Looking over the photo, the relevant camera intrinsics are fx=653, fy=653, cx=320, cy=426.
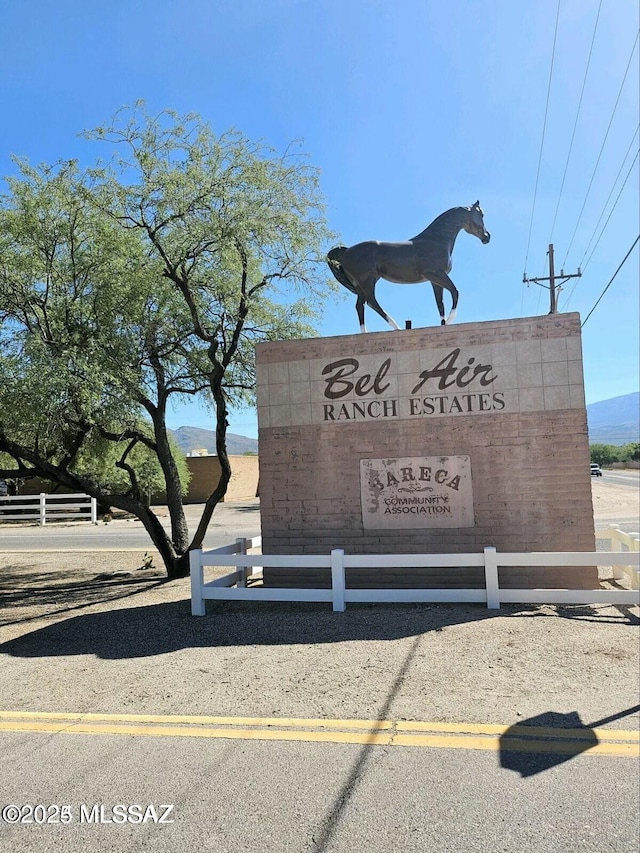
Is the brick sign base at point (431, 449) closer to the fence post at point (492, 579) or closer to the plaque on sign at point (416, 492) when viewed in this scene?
the plaque on sign at point (416, 492)

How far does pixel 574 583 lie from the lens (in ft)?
28.1

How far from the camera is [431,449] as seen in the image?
29.8 feet

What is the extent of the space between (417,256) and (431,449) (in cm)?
312

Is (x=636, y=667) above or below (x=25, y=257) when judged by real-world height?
below

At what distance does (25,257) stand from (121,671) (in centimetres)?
793

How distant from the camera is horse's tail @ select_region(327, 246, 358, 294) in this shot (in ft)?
35.2

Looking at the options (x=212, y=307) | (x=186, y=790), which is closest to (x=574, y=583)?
(x=186, y=790)

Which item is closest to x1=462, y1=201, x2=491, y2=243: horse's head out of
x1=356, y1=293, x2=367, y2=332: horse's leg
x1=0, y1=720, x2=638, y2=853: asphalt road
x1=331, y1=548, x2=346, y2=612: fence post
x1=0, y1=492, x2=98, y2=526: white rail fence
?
x1=356, y1=293, x2=367, y2=332: horse's leg

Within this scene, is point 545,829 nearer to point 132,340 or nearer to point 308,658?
point 308,658

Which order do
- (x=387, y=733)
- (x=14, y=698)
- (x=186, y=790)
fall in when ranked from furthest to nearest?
(x=14, y=698)
(x=387, y=733)
(x=186, y=790)

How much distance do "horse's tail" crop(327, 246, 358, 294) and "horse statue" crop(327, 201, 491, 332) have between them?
430 mm

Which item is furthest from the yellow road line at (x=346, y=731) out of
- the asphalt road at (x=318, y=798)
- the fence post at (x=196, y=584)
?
the fence post at (x=196, y=584)

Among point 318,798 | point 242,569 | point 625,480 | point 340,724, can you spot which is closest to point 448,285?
point 242,569

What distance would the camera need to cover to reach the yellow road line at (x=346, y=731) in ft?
Answer: 13.6
